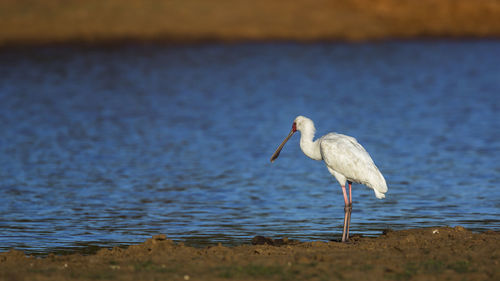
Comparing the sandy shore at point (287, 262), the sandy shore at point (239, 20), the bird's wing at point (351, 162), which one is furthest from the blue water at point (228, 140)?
the sandy shore at point (239, 20)

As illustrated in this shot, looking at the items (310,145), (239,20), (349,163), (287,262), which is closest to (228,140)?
(310,145)

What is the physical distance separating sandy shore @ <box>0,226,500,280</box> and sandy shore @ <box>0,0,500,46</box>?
38.5 metres

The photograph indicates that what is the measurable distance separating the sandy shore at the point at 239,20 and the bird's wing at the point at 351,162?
3658cm

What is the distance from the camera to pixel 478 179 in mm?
17344

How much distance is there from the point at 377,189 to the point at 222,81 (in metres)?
26.9

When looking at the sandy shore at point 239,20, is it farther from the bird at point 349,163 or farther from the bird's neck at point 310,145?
the bird at point 349,163

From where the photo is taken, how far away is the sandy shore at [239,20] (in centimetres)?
4847

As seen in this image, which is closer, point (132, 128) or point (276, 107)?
point (132, 128)

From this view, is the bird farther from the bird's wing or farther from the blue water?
the blue water

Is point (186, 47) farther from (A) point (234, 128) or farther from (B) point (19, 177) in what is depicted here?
(B) point (19, 177)

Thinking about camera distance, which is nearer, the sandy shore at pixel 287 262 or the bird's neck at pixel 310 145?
the sandy shore at pixel 287 262

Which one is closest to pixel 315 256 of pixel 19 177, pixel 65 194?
pixel 65 194

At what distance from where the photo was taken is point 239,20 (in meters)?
51.7

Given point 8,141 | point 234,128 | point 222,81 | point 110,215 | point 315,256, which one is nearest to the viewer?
point 315,256
